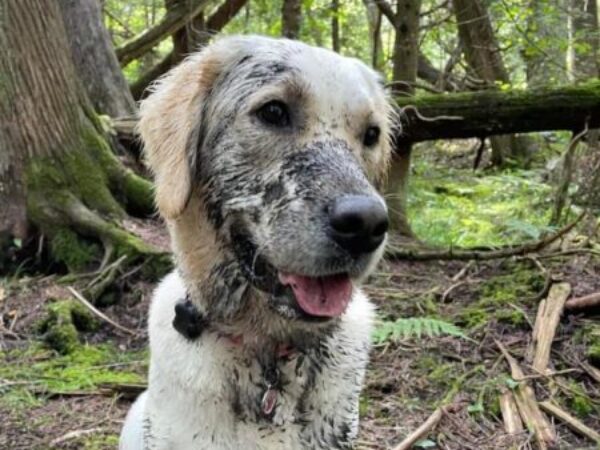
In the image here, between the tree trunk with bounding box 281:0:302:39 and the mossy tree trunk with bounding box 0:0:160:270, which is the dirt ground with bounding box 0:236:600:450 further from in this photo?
the tree trunk with bounding box 281:0:302:39

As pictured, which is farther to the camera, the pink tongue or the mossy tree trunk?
the mossy tree trunk

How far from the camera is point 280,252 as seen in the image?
256 cm

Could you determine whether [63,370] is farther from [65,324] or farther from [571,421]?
[571,421]

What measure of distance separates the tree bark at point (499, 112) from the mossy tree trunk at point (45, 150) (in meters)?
2.57

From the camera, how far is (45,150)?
6316 millimetres

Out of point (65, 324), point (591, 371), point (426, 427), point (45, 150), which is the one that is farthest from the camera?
point (45, 150)

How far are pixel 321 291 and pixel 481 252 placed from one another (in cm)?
397

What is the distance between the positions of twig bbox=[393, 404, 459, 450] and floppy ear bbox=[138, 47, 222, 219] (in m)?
1.71

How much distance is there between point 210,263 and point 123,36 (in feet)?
47.1

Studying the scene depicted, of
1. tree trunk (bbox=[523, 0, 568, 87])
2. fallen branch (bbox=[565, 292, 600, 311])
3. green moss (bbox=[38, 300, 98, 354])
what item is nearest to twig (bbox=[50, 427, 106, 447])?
green moss (bbox=[38, 300, 98, 354])

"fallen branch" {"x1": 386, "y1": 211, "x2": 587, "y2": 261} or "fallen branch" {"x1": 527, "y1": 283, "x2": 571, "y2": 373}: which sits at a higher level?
"fallen branch" {"x1": 527, "y1": 283, "x2": 571, "y2": 373}

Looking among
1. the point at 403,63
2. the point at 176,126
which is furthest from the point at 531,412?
the point at 403,63

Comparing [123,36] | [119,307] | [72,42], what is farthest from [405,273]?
[123,36]

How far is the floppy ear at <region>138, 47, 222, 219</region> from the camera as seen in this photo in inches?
110
